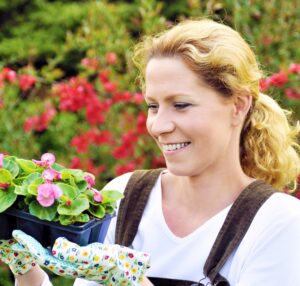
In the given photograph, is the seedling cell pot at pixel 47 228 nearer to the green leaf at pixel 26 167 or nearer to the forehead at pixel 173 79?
the green leaf at pixel 26 167

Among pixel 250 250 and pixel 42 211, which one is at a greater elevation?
pixel 42 211

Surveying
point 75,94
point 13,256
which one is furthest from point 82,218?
point 75,94

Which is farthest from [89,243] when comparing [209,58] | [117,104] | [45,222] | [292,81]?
[117,104]

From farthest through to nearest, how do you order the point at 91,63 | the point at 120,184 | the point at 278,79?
the point at 91,63
the point at 278,79
the point at 120,184

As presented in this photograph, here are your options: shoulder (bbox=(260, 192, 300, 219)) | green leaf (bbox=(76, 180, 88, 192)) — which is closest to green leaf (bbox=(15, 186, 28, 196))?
green leaf (bbox=(76, 180, 88, 192))

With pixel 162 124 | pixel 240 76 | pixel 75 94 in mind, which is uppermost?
pixel 240 76

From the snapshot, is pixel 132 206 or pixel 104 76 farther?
pixel 104 76

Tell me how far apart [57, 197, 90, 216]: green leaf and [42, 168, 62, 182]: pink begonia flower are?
8cm

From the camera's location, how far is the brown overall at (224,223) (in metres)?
1.83

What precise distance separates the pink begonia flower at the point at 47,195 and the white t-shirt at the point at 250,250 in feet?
1.14

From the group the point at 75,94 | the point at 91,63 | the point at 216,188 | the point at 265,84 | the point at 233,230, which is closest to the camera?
the point at 233,230

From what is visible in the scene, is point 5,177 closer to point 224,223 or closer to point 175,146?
point 175,146

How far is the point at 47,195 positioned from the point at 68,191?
6cm

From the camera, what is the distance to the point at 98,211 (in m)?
1.73
